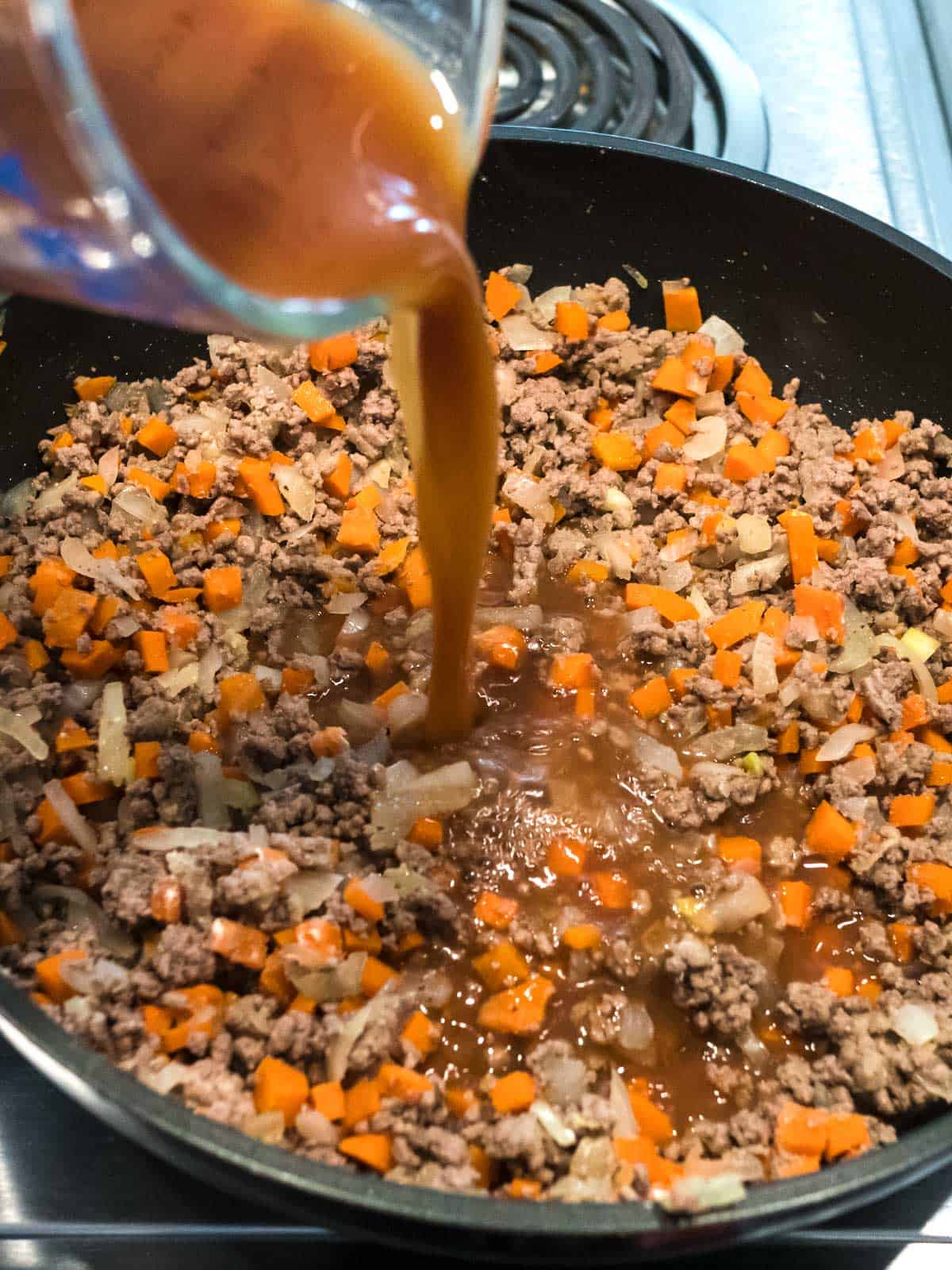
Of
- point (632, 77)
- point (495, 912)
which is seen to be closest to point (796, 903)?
point (495, 912)

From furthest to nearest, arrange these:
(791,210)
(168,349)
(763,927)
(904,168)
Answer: (904,168) → (168,349) → (791,210) → (763,927)

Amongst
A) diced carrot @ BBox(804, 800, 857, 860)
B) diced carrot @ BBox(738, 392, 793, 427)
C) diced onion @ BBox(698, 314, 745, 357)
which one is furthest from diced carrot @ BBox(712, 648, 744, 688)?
diced onion @ BBox(698, 314, 745, 357)

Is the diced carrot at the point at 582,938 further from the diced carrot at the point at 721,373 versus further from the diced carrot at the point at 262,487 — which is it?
the diced carrot at the point at 721,373

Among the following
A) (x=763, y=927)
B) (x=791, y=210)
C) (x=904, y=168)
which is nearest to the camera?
(x=763, y=927)

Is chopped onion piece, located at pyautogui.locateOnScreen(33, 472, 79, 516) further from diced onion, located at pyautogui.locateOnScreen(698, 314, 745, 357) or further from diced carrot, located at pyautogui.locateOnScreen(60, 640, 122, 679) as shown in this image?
diced onion, located at pyautogui.locateOnScreen(698, 314, 745, 357)

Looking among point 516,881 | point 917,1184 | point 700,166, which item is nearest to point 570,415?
point 700,166

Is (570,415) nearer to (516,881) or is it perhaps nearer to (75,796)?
(516,881)

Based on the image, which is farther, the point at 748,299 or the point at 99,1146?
the point at 748,299

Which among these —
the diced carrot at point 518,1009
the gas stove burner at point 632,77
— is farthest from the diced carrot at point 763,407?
the diced carrot at point 518,1009

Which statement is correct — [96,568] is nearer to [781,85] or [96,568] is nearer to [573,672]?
[573,672]
